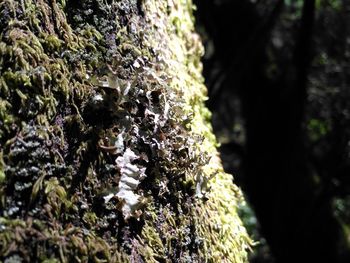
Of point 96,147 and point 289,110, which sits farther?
point 289,110

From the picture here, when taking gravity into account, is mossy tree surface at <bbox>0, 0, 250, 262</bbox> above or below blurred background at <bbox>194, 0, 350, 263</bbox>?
below

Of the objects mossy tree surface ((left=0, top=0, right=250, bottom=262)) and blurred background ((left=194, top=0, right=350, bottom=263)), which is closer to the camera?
mossy tree surface ((left=0, top=0, right=250, bottom=262))

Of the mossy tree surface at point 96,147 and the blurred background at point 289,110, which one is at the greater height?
the blurred background at point 289,110

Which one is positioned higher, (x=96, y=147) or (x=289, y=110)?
(x=289, y=110)
